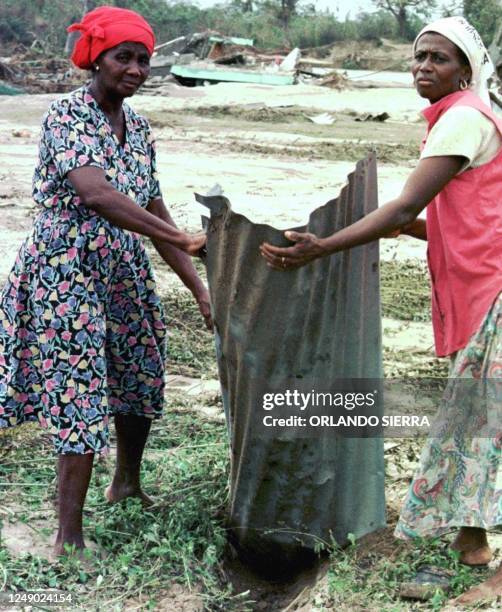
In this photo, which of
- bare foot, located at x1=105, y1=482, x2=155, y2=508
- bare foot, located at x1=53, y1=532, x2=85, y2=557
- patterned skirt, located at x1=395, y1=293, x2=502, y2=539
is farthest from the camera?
bare foot, located at x1=105, y1=482, x2=155, y2=508

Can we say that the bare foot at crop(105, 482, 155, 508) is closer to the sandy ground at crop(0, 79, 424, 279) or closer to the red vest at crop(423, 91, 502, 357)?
the red vest at crop(423, 91, 502, 357)

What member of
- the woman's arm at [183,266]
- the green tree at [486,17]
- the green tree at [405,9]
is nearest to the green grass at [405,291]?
the woman's arm at [183,266]

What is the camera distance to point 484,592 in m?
3.05

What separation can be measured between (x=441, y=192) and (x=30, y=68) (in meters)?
25.5

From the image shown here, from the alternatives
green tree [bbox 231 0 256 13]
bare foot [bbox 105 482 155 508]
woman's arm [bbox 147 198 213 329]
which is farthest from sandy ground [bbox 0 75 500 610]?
green tree [bbox 231 0 256 13]

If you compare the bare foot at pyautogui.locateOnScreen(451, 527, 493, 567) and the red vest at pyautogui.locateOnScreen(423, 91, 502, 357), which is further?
the bare foot at pyautogui.locateOnScreen(451, 527, 493, 567)

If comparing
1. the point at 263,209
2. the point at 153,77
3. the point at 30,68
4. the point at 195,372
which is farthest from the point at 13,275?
the point at 30,68

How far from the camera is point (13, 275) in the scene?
11.3 feet

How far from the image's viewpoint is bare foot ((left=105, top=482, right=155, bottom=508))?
3.85 meters

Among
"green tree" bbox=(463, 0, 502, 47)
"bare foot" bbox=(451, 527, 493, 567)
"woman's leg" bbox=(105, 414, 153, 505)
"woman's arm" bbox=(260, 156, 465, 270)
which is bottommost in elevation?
"bare foot" bbox=(451, 527, 493, 567)

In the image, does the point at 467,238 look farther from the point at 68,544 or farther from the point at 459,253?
the point at 68,544

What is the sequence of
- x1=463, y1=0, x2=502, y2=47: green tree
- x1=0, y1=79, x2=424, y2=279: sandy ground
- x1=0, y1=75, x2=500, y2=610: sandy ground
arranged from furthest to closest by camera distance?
1. x1=463, y1=0, x2=502, y2=47: green tree
2. x1=0, y1=79, x2=424, y2=279: sandy ground
3. x1=0, y1=75, x2=500, y2=610: sandy ground

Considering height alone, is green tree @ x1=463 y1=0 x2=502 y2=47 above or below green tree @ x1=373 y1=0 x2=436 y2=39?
below

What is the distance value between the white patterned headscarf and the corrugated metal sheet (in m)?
0.42
